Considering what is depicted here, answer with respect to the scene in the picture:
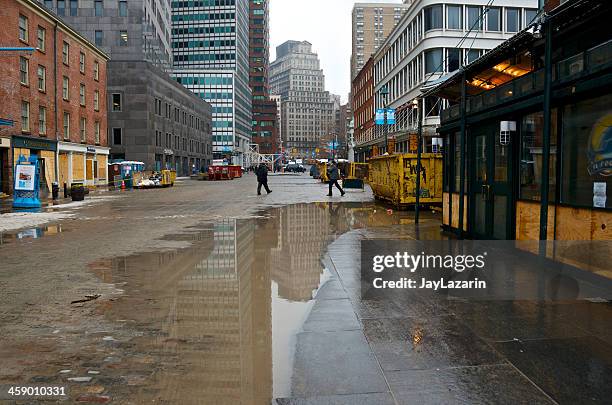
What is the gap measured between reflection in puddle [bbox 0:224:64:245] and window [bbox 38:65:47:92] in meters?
23.5

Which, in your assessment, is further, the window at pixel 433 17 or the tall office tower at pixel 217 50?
the tall office tower at pixel 217 50

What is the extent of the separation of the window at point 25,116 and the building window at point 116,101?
94.5 ft

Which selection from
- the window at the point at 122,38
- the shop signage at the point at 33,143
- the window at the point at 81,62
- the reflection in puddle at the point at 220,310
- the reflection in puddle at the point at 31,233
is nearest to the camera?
the reflection in puddle at the point at 220,310

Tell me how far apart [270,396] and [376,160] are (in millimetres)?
21235

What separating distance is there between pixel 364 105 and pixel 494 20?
34.0 metres

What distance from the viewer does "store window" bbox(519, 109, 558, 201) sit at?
8.48 meters

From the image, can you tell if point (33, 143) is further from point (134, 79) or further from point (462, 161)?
point (462, 161)

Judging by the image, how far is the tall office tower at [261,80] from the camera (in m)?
173

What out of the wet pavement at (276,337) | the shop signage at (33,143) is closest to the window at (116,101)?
the shop signage at (33,143)

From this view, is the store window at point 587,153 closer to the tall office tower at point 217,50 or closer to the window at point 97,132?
the window at point 97,132

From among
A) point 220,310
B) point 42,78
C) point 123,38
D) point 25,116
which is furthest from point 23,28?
point 220,310

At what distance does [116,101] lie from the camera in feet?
205

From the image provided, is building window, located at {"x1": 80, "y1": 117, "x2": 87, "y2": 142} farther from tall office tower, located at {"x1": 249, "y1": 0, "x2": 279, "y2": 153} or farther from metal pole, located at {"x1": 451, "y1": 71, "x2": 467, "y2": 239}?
tall office tower, located at {"x1": 249, "y1": 0, "x2": 279, "y2": 153}

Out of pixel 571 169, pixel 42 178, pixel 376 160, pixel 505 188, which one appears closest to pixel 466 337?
pixel 571 169
